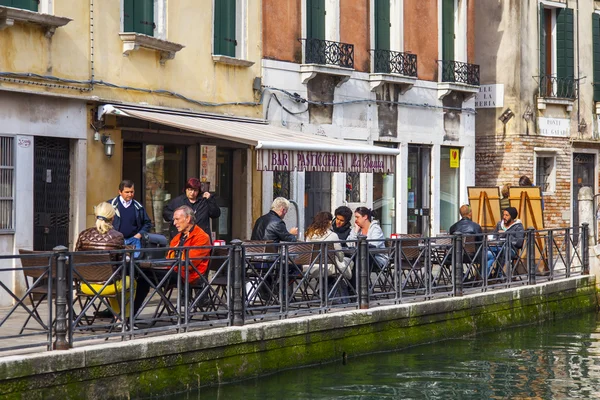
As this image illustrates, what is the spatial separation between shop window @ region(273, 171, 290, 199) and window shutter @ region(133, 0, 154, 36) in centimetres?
359

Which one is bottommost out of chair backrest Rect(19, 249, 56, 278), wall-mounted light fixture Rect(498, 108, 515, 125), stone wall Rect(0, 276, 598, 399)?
stone wall Rect(0, 276, 598, 399)

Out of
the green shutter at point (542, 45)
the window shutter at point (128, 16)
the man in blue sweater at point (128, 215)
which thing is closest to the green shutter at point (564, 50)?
the green shutter at point (542, 45)

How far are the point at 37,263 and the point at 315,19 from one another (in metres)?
10.2

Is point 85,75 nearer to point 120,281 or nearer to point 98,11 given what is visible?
point 98,11

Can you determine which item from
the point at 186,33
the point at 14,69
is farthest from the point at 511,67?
the point at 14,69

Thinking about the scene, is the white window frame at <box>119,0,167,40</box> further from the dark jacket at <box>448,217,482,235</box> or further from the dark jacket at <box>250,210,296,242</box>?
the dark jacket at <box>448,217,482,235</box>

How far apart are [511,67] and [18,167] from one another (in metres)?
12.9

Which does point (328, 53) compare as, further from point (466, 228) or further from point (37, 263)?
point (37, 263)

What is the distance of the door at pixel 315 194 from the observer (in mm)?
19094

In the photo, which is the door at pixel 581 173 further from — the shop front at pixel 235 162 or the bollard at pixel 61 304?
the bollard at pixel 61 304

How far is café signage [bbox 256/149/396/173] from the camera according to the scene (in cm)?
1430

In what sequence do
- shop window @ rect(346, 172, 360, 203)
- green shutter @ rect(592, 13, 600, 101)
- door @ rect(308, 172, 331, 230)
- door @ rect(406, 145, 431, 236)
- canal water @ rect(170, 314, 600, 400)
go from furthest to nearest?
green shutter @ rect(592, 13, 600, 101) → door @ rect(406, 145, 431, 236) → shop window @ rect(346, 172, 360, 203) → door @ rect(308, 172, 331, 230) → canal water @ rect(170, 314, 600, 400)

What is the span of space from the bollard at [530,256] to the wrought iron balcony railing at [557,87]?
28.0ft

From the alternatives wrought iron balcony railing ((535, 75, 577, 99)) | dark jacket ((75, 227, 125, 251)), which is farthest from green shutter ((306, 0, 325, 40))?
dark jacket ((75, 227, 125, 251))
